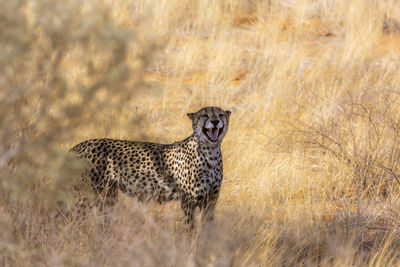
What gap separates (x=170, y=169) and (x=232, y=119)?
237 cm

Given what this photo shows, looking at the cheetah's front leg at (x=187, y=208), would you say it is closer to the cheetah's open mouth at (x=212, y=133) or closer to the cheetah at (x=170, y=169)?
the cheetah at (x=170, y=169)

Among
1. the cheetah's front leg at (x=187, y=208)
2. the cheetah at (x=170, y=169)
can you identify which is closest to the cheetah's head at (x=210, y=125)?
the cheetah at (x=170, y=169)

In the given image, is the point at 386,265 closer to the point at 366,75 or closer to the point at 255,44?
the point at 366,75

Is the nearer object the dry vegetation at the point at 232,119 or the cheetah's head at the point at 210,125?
the dry vegetation at the point at 232,119

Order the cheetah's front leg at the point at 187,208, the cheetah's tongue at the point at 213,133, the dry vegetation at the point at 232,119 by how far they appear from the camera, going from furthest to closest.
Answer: the cheetah's tongue at the point at 213,133, the cheetah's front leg at the point at 187,208, the dry vegetation at the point at 232,119

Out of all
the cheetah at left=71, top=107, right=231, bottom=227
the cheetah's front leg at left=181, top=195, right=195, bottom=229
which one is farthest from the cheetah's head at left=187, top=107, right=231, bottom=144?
the cheetah's front leg at left=181, top=195, right=195, bottom=229

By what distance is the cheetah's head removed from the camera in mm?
4531

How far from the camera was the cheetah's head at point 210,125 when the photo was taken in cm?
453

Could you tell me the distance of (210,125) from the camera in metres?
4.52

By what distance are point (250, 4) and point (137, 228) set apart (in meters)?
6.64

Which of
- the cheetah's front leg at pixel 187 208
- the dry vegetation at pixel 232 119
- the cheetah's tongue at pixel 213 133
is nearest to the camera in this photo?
the dry vegetation at pixel 232 119

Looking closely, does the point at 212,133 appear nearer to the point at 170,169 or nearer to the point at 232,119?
the point at 170,169

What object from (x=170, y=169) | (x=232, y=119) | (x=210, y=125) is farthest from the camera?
(x=232, y=119)

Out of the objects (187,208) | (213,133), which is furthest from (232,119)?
(187,208)
